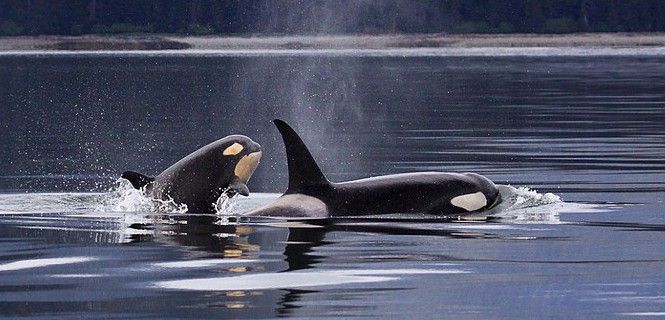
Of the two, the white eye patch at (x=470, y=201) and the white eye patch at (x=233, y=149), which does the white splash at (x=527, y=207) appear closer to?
the white eye patch at (x=470, y=201)

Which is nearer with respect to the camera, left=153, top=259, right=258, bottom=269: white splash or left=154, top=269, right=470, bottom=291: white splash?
left=154, top=269, right=470, bottom=291: white splash

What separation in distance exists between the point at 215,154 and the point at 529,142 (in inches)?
452

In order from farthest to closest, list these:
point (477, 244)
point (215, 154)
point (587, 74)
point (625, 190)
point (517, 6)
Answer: point (517, 6) < point (587, 74) < point (625, 190) < point (215, 154) < point (477, 244)

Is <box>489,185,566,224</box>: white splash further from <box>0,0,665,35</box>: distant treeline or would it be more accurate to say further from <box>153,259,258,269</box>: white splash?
<box>0,0,665,35</box>: distant treeline

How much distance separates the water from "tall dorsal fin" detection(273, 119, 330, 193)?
1.40 ft

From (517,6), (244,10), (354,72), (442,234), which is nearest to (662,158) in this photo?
(442,234)

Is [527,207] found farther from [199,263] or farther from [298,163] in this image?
[199,263]

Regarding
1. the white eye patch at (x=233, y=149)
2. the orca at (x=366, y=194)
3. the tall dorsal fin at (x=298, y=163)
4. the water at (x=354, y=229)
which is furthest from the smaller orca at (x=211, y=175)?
the tall dorsal fin at (x=298, y=163)

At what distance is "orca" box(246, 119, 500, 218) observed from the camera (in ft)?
54.5

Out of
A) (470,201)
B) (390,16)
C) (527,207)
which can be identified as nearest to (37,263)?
(470,201)

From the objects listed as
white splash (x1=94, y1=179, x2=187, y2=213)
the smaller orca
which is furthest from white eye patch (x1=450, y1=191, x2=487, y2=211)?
white splash (x1=94, y1=179, x2=187, y2=213)

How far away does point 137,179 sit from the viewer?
1719cm

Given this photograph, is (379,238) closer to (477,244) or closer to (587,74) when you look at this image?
(477,244)

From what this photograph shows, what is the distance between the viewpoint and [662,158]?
23.9m
